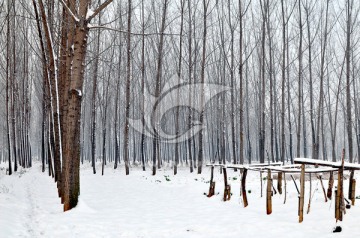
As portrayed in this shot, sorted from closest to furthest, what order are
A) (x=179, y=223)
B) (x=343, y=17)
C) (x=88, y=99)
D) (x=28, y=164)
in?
(x=179, y=223), (x=343, y=17), (x=28, y=164), (x=88, y=99)

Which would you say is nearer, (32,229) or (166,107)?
(32,229)

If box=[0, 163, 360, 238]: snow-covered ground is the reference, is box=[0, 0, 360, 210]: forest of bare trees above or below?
above

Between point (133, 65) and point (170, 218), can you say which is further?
point (133, 65)

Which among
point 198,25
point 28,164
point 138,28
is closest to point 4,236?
point 198,25

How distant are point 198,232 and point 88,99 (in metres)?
27.1

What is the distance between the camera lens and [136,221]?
6.34 meters

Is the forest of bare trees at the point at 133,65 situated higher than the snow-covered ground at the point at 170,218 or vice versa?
the forest of bare trees at the point at 133,65

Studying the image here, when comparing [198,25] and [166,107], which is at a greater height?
[198,25]

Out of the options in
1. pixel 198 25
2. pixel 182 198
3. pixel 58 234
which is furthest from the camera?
pixel 198 25

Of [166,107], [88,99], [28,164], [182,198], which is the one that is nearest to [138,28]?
[166,107]

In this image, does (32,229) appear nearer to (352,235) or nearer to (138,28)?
(352,235)

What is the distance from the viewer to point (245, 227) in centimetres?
553

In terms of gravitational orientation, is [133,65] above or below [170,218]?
above

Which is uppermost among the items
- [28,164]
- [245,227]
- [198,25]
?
[198,25]
